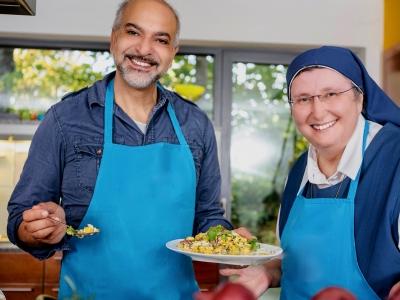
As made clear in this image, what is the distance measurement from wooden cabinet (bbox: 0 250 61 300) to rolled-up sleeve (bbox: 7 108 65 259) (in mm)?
2101

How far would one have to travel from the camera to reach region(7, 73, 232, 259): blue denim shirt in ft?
5.92

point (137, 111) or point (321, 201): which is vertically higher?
point (137, 111)

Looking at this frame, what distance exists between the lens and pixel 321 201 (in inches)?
68.7

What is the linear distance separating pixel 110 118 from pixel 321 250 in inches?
30.3

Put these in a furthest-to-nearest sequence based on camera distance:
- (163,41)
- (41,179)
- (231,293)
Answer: (163,41), (41,179), (231,293)

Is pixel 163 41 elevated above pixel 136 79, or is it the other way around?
pixel 163 41

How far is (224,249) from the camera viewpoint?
1687 millimetres

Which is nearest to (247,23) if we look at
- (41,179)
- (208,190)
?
(208,190)

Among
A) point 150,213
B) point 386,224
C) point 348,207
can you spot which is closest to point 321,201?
point 348,207

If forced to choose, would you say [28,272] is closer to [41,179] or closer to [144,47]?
[41,179]

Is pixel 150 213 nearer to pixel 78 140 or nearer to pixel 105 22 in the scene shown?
pixel 78 140

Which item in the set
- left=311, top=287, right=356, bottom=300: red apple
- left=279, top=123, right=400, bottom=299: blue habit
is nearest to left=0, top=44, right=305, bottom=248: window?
left=279, top=123, right=400, bottom=299: blue habit

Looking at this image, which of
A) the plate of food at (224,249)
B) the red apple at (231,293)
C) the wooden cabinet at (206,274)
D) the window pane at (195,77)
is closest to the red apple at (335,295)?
the red apple at (231,293)

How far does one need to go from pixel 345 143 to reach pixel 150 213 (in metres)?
0.63
